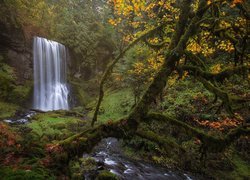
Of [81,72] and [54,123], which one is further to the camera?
[81,72]

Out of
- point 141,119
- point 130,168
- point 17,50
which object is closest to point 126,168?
point 130,168

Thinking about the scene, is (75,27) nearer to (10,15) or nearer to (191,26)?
(10,15)

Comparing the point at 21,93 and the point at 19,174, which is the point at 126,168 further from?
the point at 21,93

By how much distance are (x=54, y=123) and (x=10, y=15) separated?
12436 millimetres

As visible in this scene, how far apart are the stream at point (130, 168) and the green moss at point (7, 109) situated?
27.7ft

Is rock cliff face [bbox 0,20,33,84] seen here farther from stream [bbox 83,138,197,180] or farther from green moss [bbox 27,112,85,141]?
stream [bbox 83,138,197,180]

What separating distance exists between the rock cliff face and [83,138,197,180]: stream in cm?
1408

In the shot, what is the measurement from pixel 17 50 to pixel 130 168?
17.5 meters

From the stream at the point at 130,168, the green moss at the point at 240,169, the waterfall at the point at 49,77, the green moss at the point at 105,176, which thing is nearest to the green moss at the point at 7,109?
the waterfall at the point at 49,77

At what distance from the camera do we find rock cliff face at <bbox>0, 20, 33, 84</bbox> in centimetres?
2208

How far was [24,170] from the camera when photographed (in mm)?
4391

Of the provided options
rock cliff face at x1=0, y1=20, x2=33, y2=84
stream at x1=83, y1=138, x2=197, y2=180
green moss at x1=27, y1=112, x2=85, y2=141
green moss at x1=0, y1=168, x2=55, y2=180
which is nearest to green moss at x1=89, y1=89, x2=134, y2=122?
→ green moss at x1=27, y1=112, x2=85, y2=141

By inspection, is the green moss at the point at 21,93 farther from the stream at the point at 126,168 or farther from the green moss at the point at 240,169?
the green moss at the point at 240,169

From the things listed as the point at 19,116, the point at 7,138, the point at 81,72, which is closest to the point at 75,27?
the point at 81,72
